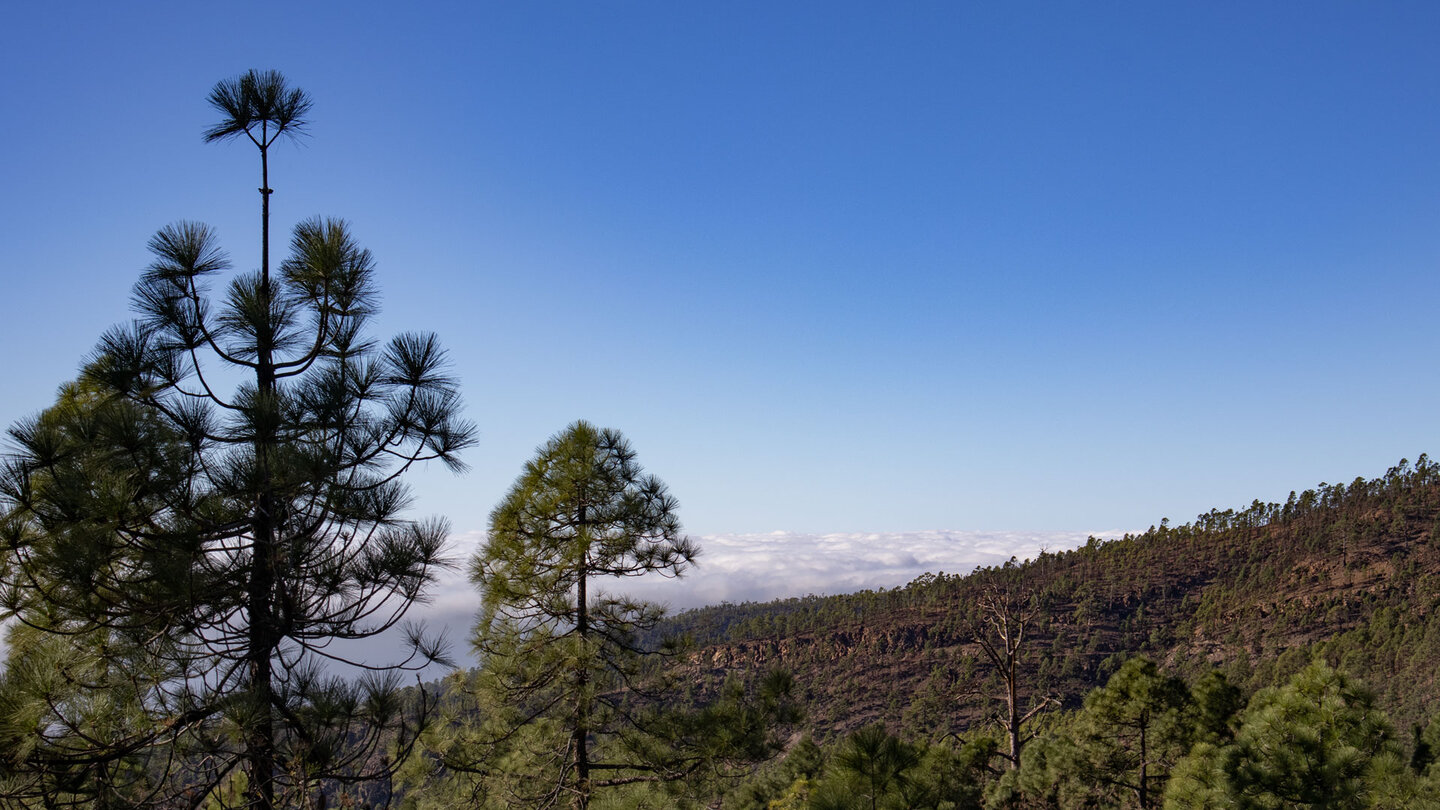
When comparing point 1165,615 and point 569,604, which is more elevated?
point 569,604

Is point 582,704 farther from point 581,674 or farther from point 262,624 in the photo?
Result: point 262,624

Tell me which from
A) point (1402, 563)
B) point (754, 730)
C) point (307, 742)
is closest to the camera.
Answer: point (307, 742)

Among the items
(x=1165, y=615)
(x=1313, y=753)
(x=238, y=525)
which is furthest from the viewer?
(x=1165, y=615)

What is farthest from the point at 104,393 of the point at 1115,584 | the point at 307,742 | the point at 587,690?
the point at 1115,584

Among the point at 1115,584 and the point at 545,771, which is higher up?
the point at 545,771

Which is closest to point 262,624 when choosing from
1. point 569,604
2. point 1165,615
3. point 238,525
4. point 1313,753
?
point 238,525

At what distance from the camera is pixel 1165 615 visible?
344 feet

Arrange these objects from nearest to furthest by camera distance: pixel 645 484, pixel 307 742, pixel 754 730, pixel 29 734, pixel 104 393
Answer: pixel 29 734
pixel 307 742
pixel 104 393
pixel 754 730
pixel 645 484

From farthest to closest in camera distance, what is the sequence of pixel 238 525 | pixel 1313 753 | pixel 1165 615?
pixel 1165 615 → pixel 1313 753 → pixel 238 525

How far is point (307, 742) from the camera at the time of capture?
4344mm

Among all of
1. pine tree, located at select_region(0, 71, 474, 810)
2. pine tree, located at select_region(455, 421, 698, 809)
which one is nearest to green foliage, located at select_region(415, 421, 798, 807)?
pine tree, located at select_region(455, 421, 698, 809)

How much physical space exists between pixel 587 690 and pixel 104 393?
6.36 meters

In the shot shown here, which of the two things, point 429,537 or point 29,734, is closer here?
point 29,734

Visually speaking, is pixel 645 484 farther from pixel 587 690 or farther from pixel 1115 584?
pixel 1115 584
